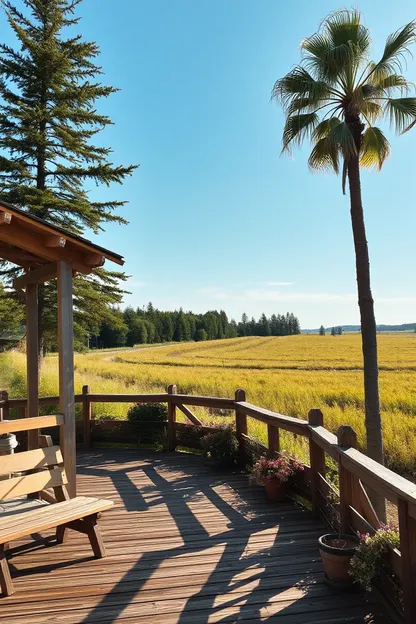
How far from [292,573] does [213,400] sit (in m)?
3.69

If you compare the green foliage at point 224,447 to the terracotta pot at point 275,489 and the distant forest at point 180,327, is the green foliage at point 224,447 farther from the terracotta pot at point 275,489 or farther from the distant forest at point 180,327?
the distant forest at point 180,327

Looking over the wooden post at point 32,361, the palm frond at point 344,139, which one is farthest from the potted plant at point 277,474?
the palm frond at point 344,139

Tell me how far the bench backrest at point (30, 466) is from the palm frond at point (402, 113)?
20.4 feet

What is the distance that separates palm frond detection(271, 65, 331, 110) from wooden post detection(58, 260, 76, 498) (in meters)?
4.66

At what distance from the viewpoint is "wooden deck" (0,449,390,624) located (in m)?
2.95

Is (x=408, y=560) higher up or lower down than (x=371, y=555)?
higher up

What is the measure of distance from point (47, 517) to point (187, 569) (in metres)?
1.21

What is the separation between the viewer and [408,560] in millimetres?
2643

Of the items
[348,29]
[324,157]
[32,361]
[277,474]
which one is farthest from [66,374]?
[348,29]

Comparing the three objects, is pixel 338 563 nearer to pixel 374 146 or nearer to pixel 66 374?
pixel 66 374

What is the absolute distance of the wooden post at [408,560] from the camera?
2.61 m

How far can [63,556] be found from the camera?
3904mm

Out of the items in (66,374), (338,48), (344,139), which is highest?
(338,48)

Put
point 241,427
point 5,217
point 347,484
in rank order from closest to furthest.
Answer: point 347,484 < point 5,217 < point 241,427
